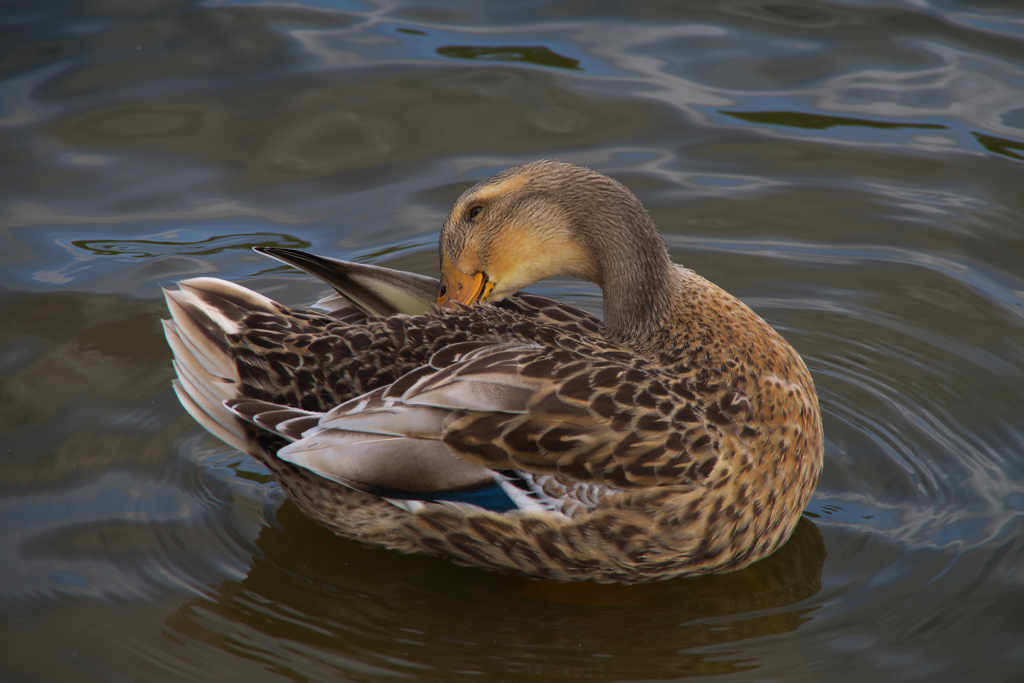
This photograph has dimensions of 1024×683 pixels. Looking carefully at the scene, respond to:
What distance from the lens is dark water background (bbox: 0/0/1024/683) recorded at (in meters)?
3.64

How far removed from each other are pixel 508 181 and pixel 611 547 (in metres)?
1.42

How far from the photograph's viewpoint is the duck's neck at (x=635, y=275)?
3.88 m

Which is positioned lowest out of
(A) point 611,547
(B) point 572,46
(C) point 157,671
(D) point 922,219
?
(C) point 157,671

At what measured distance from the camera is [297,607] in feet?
12.4

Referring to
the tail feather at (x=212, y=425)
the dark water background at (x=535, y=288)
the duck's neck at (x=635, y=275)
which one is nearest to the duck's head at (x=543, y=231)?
the duck's neck at (x=635, y=275)

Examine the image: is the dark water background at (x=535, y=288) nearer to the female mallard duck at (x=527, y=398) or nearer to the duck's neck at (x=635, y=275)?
the female mallard duck at (x=527, y=398)

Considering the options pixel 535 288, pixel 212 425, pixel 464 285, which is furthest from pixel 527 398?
pixel 535 288

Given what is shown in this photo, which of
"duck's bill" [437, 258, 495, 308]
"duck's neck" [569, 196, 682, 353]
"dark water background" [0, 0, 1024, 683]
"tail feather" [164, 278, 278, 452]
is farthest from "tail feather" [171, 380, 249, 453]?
"duck's neck" [569, 196, 682, 353]

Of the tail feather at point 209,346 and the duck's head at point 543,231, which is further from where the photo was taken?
the duck's head at point 543,231

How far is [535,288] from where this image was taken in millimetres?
5758

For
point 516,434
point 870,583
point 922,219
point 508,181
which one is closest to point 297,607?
point 516,434

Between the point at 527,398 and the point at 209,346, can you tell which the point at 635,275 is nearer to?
the point at 527,398

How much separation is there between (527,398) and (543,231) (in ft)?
2.48

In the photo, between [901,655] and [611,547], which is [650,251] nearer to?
[611,547]
